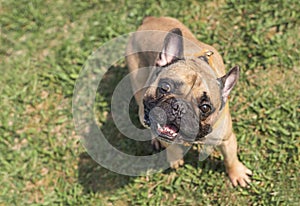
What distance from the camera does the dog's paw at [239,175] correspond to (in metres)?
5.59

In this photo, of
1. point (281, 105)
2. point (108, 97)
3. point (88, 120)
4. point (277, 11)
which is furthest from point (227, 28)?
point (88, 120)

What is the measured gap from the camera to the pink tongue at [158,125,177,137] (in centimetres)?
446

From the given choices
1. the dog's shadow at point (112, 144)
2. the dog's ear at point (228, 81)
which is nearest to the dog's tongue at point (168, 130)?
the dog's ear at point (228, 81)

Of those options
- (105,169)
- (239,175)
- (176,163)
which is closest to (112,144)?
(105,169)

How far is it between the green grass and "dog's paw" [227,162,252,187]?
84 millimetres

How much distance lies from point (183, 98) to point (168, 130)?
1.12ft

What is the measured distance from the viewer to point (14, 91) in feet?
22.6

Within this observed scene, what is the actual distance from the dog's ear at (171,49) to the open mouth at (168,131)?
0.71m

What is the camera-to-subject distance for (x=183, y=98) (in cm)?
443

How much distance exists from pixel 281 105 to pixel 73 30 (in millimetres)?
3396

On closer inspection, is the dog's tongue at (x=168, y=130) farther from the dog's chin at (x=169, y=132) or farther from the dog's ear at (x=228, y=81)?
the dog's ear at (x=228, y=81)

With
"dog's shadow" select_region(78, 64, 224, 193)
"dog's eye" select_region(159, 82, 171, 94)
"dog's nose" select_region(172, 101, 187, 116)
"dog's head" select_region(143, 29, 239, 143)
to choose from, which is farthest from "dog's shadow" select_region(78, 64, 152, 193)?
"dog's nose" select_region(172, 101, 187, 116)

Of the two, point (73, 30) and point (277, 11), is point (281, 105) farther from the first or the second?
point (73, 30)

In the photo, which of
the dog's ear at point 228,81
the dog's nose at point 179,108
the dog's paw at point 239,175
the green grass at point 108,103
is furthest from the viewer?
the green grass at point 108,103
